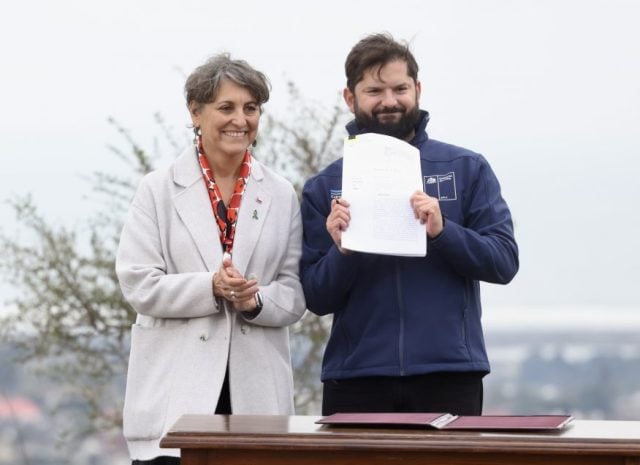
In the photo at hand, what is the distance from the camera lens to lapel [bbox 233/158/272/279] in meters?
4.33

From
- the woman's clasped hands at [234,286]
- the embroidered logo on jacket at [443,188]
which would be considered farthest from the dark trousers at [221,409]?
the embroidered logo on jacket at [443,188]

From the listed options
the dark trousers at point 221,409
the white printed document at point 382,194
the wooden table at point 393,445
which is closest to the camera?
the wooden table at point 393,445

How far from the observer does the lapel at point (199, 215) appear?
4.32 meters

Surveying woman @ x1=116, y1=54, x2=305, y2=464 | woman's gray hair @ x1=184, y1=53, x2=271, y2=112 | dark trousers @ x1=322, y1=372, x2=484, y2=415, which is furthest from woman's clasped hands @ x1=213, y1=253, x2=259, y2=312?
woman's gray hair @ x1=184, y1=53, x2=271, y2=112

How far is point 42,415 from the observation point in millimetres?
7293

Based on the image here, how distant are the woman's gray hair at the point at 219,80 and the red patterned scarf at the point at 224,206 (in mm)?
200

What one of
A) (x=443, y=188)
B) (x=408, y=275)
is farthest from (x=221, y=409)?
(x=443, y=188)

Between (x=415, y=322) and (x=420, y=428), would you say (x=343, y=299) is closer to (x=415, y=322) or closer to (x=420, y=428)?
(x=415, y=322)

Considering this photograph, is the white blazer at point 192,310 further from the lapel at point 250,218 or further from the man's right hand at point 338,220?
the man's right hand at point 338,220

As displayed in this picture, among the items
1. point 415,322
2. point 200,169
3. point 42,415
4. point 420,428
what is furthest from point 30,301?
point 420,428

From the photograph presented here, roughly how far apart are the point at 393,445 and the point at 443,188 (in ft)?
3.80

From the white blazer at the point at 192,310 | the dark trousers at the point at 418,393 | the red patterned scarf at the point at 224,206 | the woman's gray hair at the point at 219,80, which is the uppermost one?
the woman's gray hair at the point at 219,80

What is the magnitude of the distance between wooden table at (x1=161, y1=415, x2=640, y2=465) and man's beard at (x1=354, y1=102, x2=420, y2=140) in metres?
1.11

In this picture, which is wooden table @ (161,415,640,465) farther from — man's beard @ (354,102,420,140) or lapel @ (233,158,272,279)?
man's beard @ (354,102,420,140)
